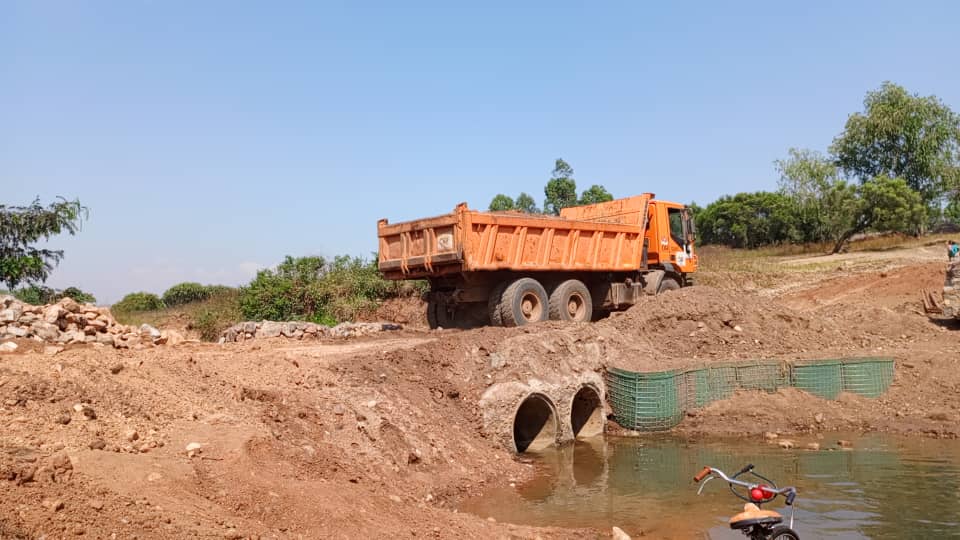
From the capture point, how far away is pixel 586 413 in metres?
13.1

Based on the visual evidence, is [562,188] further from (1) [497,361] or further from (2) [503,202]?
(1) [497,361]

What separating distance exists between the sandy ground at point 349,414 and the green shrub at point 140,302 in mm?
13955

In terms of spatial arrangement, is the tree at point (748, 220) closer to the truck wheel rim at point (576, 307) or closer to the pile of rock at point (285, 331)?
the truck wheel rim at point (576, 307)

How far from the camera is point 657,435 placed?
12430 millimetres

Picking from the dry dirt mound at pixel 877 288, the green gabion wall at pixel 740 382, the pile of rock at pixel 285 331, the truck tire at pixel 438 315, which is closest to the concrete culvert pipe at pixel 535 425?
the green gabion wall at pixel 740 382

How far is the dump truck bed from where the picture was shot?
13117mm

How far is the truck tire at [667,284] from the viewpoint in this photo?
1742cm

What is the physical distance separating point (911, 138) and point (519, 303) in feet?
117

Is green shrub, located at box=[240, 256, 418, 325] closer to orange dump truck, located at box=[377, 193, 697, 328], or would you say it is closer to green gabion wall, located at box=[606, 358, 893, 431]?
orange dump truck, located at box=[377, 193, 697, 328]

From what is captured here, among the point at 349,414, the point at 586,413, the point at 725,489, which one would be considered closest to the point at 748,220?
the point at 586,413

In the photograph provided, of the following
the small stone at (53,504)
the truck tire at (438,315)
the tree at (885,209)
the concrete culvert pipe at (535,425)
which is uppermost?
the tree at (885,209)

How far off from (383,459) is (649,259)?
1062 centimetres

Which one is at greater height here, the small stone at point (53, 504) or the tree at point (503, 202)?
the tree at point (503, 202)

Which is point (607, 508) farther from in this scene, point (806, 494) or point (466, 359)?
point (466, 359)
